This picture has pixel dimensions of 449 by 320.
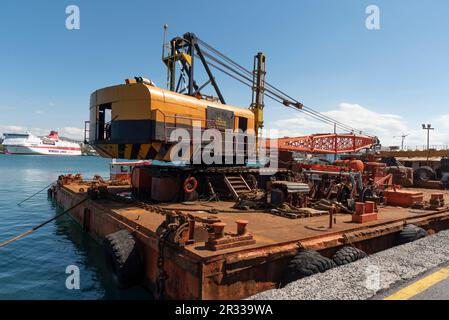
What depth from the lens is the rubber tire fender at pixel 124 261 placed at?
6.79 meters

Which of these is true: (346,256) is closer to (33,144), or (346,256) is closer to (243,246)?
(243,246)

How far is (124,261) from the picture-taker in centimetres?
682

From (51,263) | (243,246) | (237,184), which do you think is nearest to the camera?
(243,246)

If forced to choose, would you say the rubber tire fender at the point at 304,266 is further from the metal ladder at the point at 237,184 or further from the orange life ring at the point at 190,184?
the orange life ring at the point at 190,184

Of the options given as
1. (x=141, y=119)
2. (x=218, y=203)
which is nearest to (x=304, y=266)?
(x=218, y=203)

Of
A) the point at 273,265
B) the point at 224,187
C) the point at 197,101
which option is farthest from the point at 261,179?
the point at 273,265

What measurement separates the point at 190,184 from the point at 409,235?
25.8 ft

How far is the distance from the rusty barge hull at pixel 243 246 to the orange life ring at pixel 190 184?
0.80 metres

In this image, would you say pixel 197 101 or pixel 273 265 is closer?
pixel 273 265

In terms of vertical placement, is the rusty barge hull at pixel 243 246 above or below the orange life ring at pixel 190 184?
below

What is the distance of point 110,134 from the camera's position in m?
11.4

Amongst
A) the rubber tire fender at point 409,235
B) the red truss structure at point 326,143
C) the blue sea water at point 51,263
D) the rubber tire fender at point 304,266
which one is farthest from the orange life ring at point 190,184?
the rubber tire fender at point 409,235
